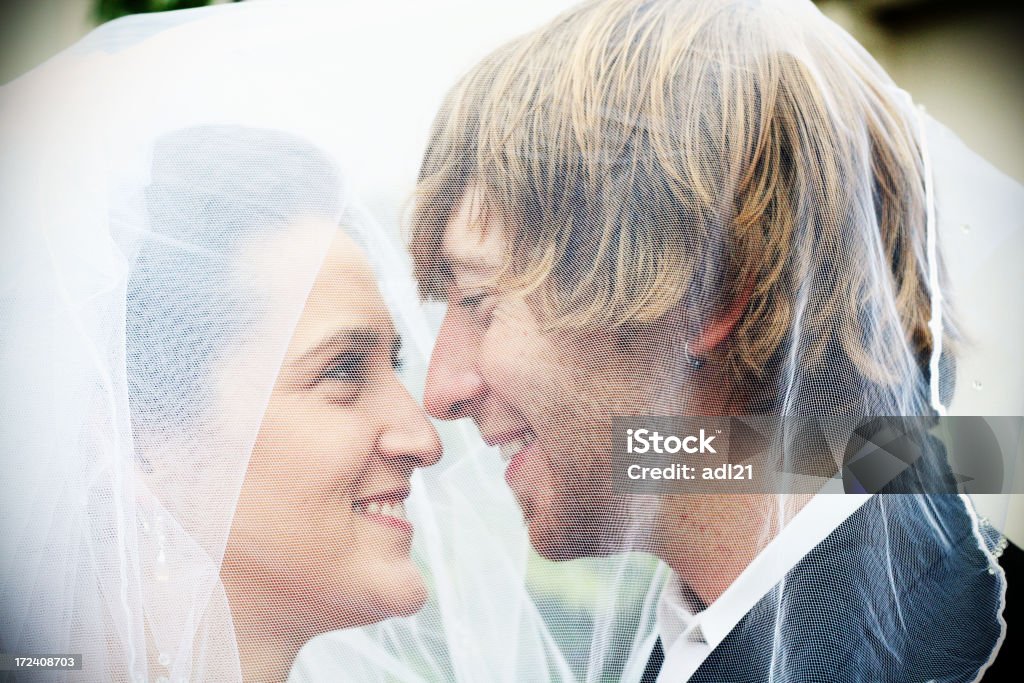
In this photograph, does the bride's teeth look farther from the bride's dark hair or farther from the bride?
the bride's dark hair

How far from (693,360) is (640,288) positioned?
0.34 ft

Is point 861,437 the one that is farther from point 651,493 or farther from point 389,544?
point 389,544

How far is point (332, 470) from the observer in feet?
2.74

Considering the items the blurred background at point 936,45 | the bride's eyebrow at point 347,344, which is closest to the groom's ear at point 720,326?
the bride's eyebrow at point 347,344

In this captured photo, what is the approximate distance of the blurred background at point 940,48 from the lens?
3.56 ft

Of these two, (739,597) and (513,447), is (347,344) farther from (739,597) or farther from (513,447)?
(739,597)

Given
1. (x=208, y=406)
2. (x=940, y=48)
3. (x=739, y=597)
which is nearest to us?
(x=208, y=406)

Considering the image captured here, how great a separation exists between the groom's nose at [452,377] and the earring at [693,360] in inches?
8.6

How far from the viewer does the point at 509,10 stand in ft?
3.02

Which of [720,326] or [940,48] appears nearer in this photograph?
[720,326]

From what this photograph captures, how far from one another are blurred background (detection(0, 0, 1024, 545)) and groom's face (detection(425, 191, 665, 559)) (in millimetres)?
504

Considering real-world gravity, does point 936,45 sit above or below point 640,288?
above

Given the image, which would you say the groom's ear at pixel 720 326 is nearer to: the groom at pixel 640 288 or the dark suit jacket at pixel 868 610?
the groom at pixel 640 288

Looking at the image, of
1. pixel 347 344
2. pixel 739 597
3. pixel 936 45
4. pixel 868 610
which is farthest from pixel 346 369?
pixel 936 45
